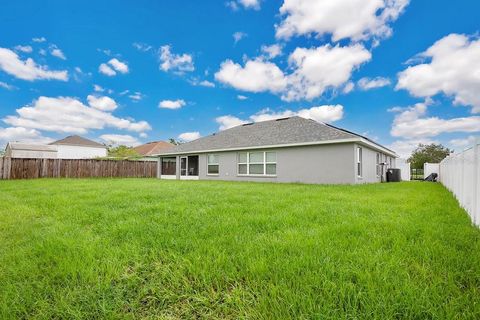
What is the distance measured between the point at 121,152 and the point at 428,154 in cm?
5343

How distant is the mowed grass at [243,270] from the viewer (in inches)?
63.5

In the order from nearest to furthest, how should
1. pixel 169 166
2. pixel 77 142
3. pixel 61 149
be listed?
pixel 169 166
pixel 61 149
pixel 77 142

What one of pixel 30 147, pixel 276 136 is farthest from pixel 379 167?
pixel 30 147

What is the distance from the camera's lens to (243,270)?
2053 mm

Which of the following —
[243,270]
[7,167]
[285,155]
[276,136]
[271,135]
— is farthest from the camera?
[7,167]

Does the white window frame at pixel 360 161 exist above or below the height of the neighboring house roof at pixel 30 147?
below

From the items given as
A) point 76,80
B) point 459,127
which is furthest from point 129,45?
point 459,127

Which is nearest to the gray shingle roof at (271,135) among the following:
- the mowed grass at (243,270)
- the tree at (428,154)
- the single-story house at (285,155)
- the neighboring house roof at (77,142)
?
the single-story house at (285,155)

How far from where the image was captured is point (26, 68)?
17250 millimetres

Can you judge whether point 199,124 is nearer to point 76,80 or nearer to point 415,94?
point 76,80

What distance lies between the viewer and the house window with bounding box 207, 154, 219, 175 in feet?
57.1

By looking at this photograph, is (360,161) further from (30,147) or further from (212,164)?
(30,147)

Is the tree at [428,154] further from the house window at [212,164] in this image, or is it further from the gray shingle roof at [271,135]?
the house window at [212,164]

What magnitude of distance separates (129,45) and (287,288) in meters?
16.2
